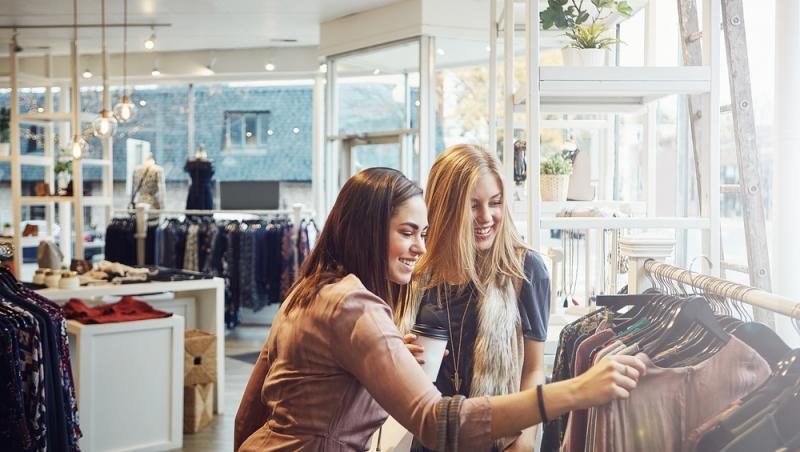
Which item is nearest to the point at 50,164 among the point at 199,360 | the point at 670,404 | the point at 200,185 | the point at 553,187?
the point at 200,185

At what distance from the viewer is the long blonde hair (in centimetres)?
204

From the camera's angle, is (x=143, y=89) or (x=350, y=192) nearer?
(x=350, y=192)

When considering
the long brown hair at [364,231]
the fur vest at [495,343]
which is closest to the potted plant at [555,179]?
the fur vest at [495,343]

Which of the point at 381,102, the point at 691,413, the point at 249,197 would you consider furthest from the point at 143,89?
the point at 691,413

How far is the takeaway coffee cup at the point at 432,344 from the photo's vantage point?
1808mm

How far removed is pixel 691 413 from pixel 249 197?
8423 millimetres

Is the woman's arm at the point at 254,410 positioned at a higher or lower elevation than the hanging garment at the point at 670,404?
lower

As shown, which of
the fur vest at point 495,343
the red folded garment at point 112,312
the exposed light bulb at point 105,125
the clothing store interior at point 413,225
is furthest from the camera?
the exposed light bulb at point 105,125

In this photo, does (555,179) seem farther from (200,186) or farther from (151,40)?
(200,186)

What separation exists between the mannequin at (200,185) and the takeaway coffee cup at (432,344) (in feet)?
25.8

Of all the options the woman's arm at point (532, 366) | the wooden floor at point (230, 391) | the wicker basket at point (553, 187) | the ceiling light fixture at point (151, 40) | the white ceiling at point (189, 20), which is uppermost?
the white ceiling at point (189, 20)

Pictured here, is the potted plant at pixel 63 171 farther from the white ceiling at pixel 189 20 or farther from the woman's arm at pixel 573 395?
the woman's arm at pixel 573 395

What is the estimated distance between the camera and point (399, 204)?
1.69 meters

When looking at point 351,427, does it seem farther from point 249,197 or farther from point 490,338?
point 249,197
